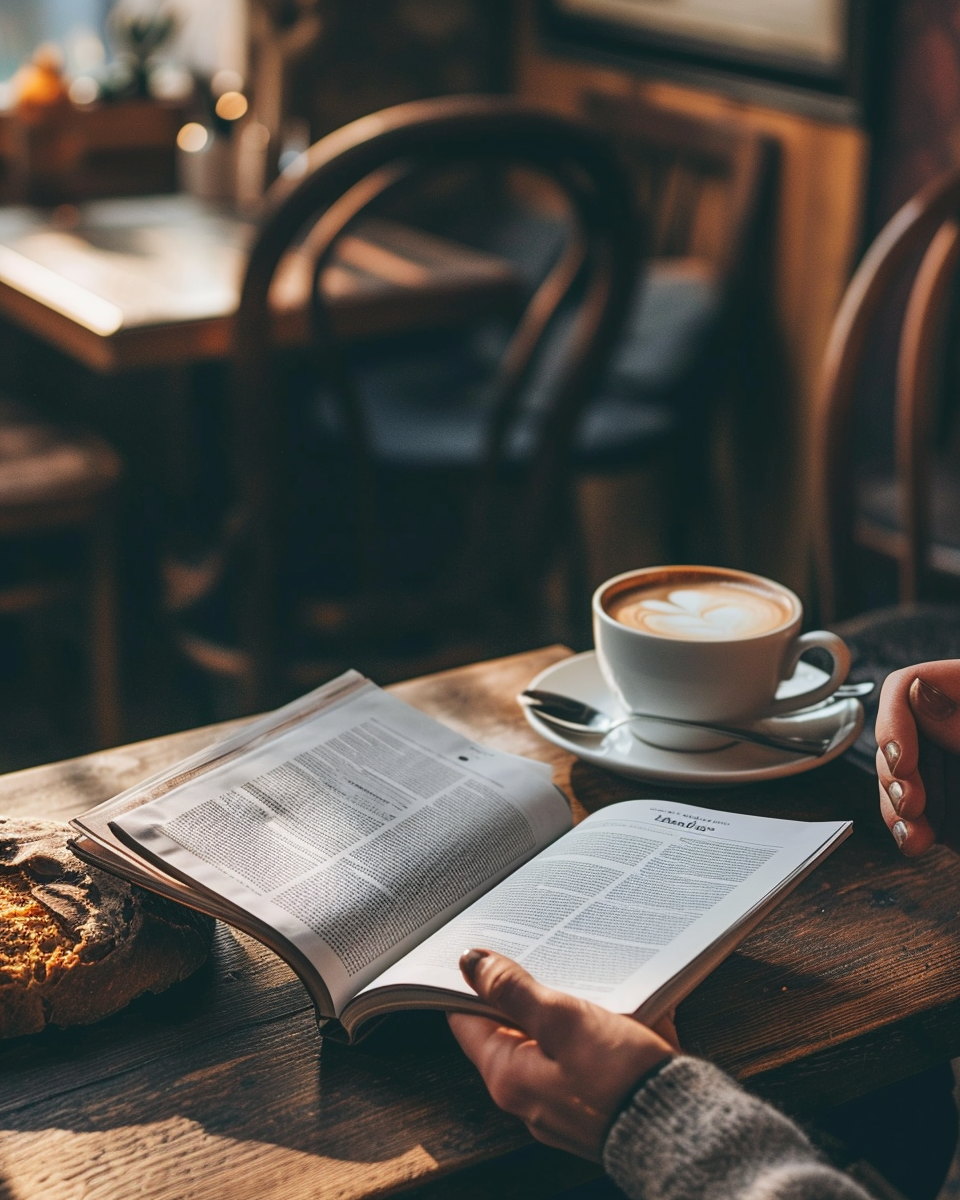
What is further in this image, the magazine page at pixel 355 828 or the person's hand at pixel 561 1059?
the magazine page at pixel 355 828

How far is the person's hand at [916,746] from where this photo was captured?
776mm

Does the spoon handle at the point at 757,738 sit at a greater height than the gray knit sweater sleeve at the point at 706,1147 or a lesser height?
greater

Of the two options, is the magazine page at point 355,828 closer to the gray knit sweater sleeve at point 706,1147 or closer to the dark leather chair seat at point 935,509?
the gray knit sweater sleeve at point 706,1147

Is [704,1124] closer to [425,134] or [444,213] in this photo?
[425,134]

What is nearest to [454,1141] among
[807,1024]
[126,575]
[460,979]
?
[460,979]

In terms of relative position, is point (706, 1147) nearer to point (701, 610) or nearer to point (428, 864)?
point (428, 864)

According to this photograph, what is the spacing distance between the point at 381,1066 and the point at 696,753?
1.04ft

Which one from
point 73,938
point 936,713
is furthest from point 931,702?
point 73,938

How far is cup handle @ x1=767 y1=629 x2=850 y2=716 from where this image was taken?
0.88 m

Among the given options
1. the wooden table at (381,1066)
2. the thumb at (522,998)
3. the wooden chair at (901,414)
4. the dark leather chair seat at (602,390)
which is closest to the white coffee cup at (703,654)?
the wooden table at (381,1066)

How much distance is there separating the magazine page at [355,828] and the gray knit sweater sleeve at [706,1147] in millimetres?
158

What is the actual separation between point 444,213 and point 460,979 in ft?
7.90

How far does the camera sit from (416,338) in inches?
98.3

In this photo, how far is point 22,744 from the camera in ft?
7.54
